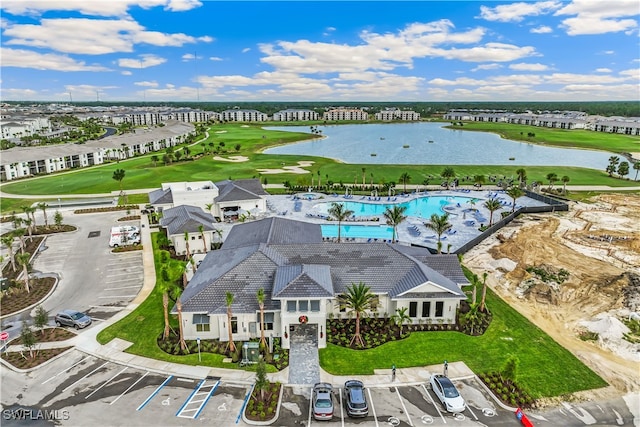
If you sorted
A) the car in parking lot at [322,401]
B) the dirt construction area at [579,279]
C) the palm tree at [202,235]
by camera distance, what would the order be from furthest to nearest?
1. the palm tree at [202,235]
2. the dirt construction area at [579,279]
3. the car in parking lot at [322,401]

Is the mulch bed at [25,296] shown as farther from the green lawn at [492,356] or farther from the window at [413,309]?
the window at [413,309]

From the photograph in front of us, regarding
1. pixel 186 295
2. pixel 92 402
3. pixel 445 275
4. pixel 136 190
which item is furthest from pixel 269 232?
pixel 136 190

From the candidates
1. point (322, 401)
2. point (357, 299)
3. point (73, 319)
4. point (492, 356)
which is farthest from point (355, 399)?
point (73, 319)

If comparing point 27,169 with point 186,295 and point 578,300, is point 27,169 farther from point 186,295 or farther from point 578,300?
point 578,300

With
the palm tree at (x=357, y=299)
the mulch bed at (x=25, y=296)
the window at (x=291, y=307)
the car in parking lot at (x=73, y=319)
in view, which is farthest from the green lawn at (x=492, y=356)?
the mulch bed at (x=25, y=296)

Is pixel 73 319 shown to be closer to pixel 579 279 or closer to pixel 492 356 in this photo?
pixel 492 356


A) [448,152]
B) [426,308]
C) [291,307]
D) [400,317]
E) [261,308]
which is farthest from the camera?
[448,152]

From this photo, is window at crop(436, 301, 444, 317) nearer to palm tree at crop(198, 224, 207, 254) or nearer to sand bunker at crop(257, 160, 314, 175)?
palm tree at crop(198, 224, 207, 254)

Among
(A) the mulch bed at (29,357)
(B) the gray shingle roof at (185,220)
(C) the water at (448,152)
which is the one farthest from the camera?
(C) the water at (448,152)
